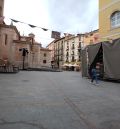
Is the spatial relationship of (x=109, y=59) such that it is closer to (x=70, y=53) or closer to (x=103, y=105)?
(x=103, y=105)

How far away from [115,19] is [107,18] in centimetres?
117

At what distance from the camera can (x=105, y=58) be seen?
17438mm

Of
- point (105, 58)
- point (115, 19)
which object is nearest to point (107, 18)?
point (115, 19)

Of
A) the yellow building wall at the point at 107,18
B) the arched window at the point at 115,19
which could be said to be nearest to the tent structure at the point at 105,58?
the yellow building wall at the point at 107,18

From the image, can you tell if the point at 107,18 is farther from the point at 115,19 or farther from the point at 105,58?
the point at 105,58

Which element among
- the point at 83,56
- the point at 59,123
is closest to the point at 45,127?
the point at 59,123

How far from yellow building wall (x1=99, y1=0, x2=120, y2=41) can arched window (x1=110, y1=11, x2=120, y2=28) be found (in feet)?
1.14

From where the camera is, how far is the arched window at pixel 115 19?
22.7 metres

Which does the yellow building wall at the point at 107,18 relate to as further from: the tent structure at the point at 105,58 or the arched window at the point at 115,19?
the tent structure at the point at 105,58

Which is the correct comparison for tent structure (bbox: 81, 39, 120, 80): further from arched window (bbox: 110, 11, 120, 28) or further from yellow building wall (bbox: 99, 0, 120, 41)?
arched window (bbox: 110, 11, 120, 28)

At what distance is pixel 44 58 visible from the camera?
7594 cm

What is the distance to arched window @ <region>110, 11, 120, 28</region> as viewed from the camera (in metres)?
22.7

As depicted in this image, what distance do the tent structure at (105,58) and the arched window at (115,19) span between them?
4.92m

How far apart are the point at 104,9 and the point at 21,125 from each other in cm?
2162
